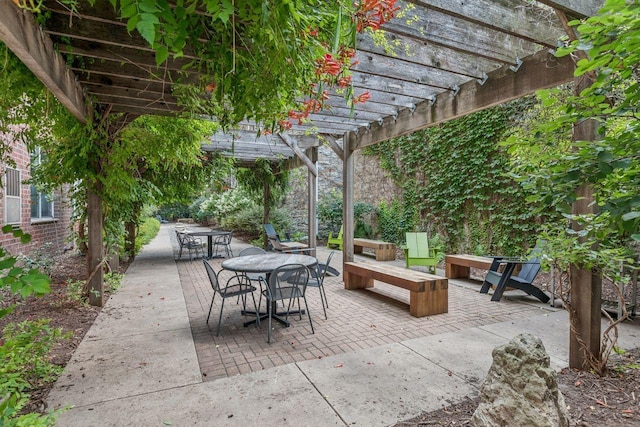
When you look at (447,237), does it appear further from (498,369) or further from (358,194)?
(498,369)

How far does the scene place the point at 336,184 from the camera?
40.4 ft

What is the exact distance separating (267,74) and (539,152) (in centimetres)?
174

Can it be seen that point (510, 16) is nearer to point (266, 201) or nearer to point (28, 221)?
point (28, 221)

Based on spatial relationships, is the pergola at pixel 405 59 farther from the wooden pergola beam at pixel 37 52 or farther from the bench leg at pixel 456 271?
the bench leg at pixel 456 271

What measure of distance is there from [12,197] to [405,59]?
6.31 meters

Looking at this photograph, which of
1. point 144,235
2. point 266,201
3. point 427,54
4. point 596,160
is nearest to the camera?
point 596,160

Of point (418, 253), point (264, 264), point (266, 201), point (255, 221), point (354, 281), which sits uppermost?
point (266, 201)

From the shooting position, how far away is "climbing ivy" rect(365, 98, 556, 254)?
637 cm

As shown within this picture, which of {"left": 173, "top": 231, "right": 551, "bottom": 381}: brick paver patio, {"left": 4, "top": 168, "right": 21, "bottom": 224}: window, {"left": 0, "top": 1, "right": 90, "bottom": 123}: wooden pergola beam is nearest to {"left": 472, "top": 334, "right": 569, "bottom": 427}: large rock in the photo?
{"left": 173, "top": 231, "right": 551, "bottom": 381}: brick paver patio

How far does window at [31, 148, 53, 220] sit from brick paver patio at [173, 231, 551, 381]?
371cm

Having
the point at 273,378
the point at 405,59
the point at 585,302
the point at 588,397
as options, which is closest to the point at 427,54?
the point at 405,59

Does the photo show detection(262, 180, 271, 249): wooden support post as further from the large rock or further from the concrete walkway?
the large rock

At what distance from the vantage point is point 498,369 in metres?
1.84

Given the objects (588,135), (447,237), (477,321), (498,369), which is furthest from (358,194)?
(498,369)
